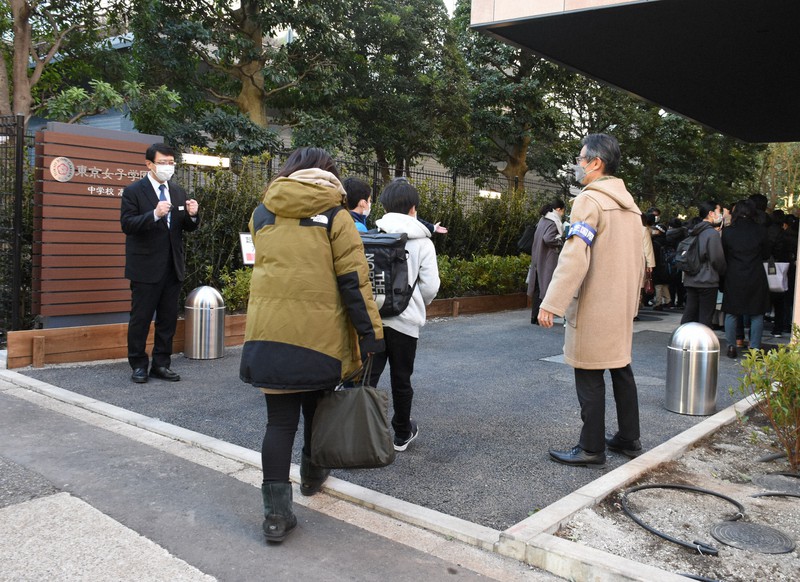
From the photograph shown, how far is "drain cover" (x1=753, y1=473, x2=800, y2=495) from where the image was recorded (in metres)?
4.25

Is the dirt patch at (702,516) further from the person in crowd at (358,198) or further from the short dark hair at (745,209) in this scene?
the short dark hair at (745,209)

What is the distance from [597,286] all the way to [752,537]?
5.35 feet

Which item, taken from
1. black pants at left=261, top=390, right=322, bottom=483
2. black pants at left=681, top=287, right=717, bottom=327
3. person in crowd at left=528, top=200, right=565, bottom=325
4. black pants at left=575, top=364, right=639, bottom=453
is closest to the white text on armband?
black pants at left=575, top=364, right=639, bottom=453

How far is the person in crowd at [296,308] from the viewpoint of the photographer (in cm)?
324

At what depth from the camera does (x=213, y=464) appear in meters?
4.34

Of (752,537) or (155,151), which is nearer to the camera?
(752,537)

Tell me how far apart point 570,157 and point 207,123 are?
1178 centimetres

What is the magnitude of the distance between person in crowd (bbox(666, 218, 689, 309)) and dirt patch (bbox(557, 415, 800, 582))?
8866 millimetres

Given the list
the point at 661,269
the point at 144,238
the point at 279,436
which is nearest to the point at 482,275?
the point at 661,269

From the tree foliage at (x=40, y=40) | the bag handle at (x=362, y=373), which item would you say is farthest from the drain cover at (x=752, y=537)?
the tree foliage at (x=40, y=40)

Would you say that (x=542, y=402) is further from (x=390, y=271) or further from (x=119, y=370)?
(x=119, y=370)

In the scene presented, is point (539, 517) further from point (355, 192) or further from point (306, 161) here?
point (355, 192)

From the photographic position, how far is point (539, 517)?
11.3ft

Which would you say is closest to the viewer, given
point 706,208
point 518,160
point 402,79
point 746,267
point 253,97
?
point 746,267
